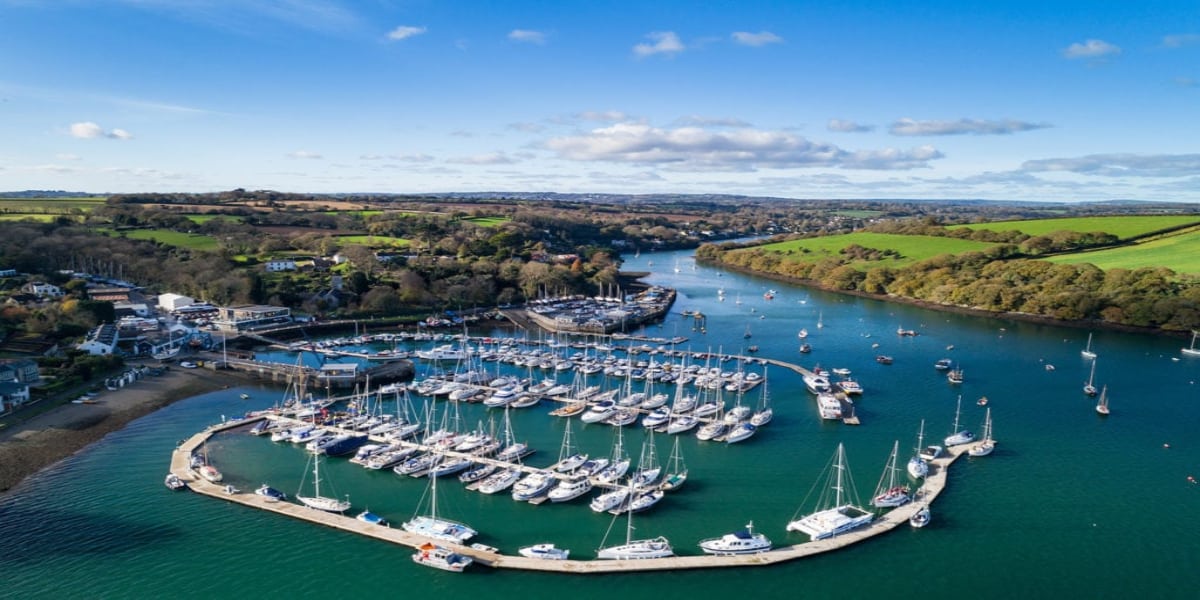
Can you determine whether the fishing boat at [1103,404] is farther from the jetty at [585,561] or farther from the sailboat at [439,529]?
the sailboat at [439,529]

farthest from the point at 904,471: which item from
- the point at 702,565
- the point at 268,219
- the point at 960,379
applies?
the point at 268,219

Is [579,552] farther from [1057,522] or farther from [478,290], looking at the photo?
[478,290]

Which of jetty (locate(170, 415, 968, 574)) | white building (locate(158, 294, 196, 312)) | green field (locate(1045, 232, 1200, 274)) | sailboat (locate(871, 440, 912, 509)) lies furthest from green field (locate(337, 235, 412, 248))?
green field (locate(1045, 232, 1200, 274))

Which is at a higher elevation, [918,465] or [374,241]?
[374,241]

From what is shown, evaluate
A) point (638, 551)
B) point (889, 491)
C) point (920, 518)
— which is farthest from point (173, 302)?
point (920, 518)

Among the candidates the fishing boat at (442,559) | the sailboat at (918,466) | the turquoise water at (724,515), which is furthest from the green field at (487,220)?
the fishing boat at (442,559)

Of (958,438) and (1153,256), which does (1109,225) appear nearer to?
(1153,256)
